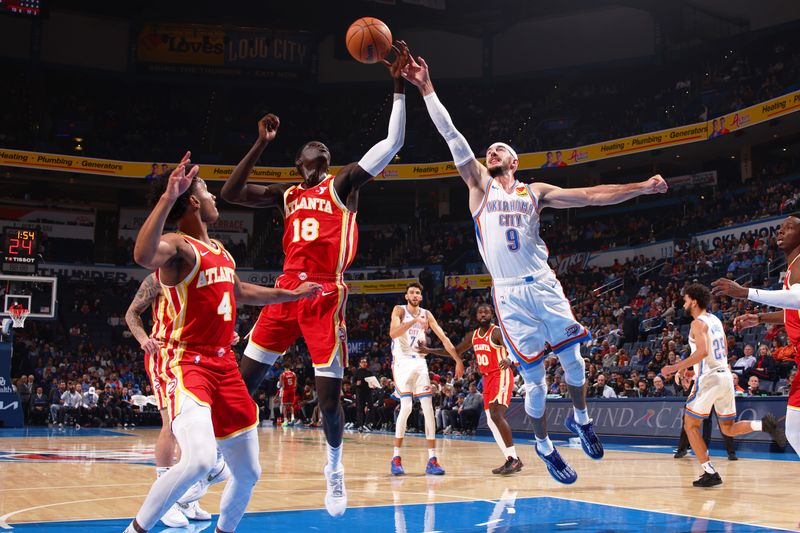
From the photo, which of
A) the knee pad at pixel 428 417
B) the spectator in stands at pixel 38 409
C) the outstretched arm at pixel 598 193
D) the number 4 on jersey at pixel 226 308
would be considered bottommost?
the spectator in stands at pixel 38 409

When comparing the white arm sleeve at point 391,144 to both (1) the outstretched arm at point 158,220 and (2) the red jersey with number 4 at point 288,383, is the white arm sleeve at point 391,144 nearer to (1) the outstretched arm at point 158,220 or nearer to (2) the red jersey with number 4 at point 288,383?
(1) the outstretched arm at point 158,220

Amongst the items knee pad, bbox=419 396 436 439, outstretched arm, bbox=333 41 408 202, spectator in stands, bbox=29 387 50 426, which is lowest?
spectator in stands, bbox=29 387 50 426

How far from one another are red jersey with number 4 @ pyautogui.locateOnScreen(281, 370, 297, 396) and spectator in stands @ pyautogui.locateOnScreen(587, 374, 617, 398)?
31.9 feet

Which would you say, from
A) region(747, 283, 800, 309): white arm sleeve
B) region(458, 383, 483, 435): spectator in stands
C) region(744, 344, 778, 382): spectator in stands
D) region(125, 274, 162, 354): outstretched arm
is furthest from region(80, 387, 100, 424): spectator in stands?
region(747, 283, 800, 309): white arm sleeve

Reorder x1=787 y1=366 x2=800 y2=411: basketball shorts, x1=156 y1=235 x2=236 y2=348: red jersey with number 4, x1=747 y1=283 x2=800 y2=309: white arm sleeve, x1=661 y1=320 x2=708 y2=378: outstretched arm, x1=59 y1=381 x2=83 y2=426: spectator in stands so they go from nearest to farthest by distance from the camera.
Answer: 1. x1=156 y1=235 x2=236 y2=348: red jersey with number 4
2. x1=747 y1=283 x2=800 y2=309: white arm sleeve
3. x1=787 y1=366 x2=800 y2=411: basketball shorts
4. x1=661 y1=320 x2=708 y2=378: outstretched arm
5. x1=59 y1=381 x2=83 y2=426: spectator in stands

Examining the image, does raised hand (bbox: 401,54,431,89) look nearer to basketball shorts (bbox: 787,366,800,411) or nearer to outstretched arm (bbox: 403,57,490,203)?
outstretched arm (bbox: 403,57,490,203)

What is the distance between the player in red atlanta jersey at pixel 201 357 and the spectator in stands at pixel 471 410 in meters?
15.3

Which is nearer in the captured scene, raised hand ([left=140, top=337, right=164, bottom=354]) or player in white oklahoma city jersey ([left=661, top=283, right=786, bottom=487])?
raised hand ([left=140, top=337, right=164, bottom=354])

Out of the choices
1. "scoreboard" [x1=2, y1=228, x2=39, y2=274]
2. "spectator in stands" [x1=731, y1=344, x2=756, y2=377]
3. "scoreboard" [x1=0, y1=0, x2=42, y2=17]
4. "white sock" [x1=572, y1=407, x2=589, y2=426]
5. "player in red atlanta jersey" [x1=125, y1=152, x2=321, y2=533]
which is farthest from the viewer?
"scoreboard" [x1=0, y1=0, x2=42, y2=17]

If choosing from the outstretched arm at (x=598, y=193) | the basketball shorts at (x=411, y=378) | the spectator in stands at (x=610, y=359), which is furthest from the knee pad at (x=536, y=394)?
the spectator in stands at (x=610, y=359)

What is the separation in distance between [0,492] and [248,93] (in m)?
34.3

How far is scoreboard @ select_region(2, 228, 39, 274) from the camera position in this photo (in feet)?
62.9

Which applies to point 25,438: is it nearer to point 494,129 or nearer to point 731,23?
point 494,129

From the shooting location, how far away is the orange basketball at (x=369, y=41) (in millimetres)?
6352
